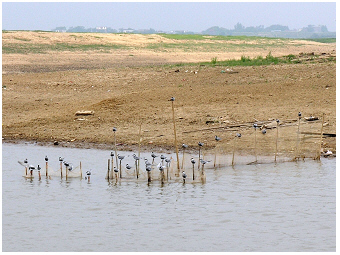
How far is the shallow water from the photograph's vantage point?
8164mm

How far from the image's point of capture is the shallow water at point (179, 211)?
816 centimetres

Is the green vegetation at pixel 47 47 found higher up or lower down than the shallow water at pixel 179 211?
higher up

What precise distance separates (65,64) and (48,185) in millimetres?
18143

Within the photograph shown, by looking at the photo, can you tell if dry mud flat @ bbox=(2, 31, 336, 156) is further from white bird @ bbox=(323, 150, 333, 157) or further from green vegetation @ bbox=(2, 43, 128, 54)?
green vegetation @ bbox=(2, 43, 128, 54)

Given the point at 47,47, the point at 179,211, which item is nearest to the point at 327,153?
the point at 179,211

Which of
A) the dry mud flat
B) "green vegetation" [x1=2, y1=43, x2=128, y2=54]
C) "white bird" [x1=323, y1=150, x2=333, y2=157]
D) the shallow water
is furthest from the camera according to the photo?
"green vegetation" [x1=2, y1=43, x2=128, y2=54]

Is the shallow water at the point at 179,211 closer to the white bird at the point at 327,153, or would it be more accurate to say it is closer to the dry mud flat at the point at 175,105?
the white bird at the point at 327,153

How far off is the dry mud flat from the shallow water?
1.43 m

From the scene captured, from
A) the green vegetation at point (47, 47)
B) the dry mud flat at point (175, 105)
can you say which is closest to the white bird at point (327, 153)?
the dry mud flat at point (175, 105)

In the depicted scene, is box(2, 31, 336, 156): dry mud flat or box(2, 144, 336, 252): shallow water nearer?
box(2, 144, 336, 252): shallow water

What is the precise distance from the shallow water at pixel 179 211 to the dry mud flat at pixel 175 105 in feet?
4.69

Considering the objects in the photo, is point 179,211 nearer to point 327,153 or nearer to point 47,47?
point 327,153

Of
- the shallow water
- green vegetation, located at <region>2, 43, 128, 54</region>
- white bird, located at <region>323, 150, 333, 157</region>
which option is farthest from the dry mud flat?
green vegetation, located at <region>2, 43, 128, 54</region>

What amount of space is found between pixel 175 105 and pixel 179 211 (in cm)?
723
